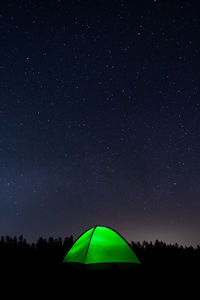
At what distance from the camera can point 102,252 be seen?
6.53m

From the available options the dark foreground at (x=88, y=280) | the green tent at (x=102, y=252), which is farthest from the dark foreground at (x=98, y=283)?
the green tent at (x=102, y=252)

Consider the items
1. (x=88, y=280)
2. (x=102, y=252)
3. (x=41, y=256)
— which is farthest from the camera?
(x=41, y=256)

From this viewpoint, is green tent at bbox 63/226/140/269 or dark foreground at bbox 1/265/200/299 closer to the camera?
dark foreground at bbox 1/265/200/299

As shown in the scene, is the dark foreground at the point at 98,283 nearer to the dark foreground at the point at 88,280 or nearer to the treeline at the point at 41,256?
the dark foreground at the point at 88,280

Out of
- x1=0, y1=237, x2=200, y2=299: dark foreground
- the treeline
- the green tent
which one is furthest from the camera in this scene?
the treeline

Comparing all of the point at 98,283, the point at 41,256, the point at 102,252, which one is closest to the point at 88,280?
the point at 98,283

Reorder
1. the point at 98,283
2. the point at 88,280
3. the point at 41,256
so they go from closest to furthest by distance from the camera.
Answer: the point at 98,283 → the point at 88,280 → the point at 41,256

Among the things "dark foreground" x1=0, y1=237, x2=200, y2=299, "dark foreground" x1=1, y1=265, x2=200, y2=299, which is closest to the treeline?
"dark foreground" x1=0, y1=237, x2=200, y2=299

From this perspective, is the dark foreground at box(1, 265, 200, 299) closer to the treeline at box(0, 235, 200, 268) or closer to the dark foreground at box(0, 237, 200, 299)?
the dark foreground at box(0, 237, 200, 299)

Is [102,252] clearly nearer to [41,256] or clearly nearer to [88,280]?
[88,280]

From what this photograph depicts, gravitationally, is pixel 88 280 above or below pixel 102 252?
below

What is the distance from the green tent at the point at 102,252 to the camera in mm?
6446

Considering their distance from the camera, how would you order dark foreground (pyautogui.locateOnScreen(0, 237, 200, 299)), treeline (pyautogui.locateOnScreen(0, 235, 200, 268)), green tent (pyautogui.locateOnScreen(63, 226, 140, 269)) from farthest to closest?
treeline (pyautogui.locateOnScreen(0, 235, 200, 268)) < green tent (pyautogui.locateOnScreen(63, 226, 140, 269)) < dark foreground (pyautogui.locateOnScreen(0, 237, 200, 299))

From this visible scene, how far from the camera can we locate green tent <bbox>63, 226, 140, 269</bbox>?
21.1 feet
